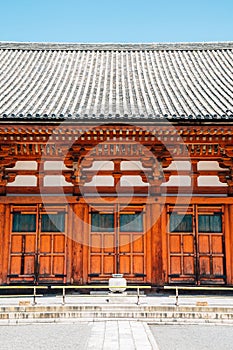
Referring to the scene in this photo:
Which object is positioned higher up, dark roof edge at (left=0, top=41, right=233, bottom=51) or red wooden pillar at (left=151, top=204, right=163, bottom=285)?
dark roof edge at (left=0, top=41, right=233, bottom=51)

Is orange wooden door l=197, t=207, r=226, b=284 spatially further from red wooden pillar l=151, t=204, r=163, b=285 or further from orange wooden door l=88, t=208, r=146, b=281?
Answer: orange wooden door l=88, t=208, r=146, b=281

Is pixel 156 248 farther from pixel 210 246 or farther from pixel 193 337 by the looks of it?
pixel 193 337

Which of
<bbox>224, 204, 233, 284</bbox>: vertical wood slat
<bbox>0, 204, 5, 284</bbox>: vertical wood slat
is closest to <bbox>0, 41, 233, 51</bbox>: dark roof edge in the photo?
<bbox>224, 204, 233, 284</bbox>: vertical wood slat

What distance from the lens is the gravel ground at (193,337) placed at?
5.42 meters

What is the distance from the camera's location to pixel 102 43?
1584 cm

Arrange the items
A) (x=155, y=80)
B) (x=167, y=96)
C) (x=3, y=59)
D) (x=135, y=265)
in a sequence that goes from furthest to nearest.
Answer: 1. (x=3, y=59)
2. (x=155, y=80)
3. (x=167, y=96)
4. (x=135, y=265)

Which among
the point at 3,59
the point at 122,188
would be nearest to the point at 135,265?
the point at 122,188

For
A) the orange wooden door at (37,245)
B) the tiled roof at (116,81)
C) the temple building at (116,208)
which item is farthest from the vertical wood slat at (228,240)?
the orange wooden door at (37,245)

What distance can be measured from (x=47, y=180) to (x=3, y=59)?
7292 millimetres

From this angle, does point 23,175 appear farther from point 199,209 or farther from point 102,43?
point 102,43

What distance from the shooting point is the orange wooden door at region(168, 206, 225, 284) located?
9008mm

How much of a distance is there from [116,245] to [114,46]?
31.1 ft

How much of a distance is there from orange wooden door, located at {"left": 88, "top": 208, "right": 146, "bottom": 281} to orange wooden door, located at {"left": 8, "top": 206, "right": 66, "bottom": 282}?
75cm

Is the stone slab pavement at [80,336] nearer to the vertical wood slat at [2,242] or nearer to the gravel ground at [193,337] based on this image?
the gravel ground at [193,337]
